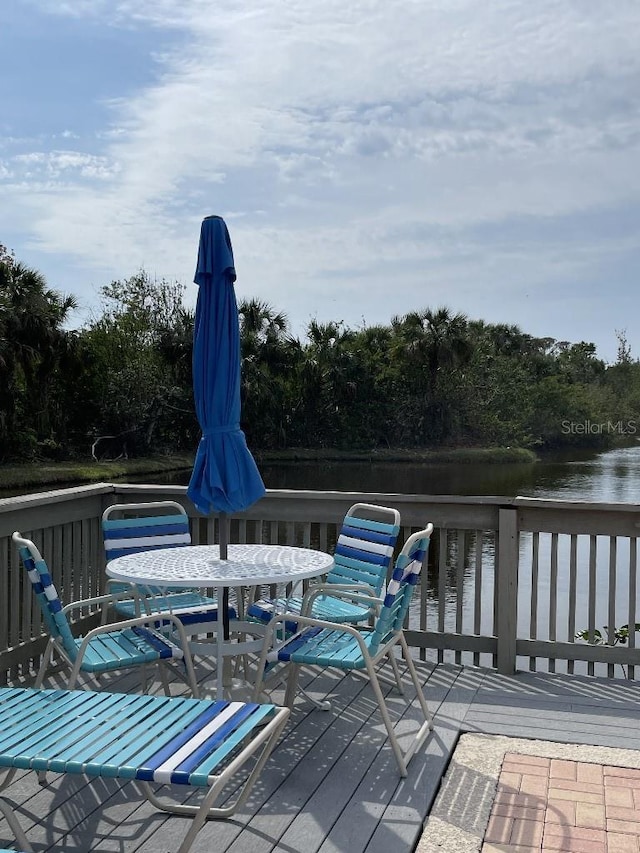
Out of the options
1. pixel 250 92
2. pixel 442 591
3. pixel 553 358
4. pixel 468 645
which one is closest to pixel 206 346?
pixel 468 645

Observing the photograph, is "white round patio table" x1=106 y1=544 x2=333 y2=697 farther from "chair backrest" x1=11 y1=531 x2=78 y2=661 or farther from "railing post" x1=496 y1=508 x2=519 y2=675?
"railing post" x1=496 y1=508 x2=519 y2=675

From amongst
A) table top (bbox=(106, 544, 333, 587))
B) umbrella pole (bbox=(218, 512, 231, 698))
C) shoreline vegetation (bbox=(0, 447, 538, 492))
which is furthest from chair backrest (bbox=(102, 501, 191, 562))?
shoreline vegetation (bbox=(0, 447, 538, 492))

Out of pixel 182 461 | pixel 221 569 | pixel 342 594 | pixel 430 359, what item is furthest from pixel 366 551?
pixel 430 359

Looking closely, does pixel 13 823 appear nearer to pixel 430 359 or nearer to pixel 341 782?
pixel 341 782

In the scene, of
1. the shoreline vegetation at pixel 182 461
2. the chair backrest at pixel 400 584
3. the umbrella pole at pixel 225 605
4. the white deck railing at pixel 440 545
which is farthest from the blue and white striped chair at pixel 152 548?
the shoreline vegetation at pixel 182 461

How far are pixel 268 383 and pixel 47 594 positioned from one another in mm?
28645

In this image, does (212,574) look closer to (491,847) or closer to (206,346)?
(206,346)

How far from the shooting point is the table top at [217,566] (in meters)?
3.19

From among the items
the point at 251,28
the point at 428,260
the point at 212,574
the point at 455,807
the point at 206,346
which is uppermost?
the point at 428,260

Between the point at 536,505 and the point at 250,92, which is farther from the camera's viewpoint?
the point at 250,92

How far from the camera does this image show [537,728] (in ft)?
11.8

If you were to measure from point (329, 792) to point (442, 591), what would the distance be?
256 cm

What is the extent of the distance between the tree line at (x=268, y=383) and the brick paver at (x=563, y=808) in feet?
73.3

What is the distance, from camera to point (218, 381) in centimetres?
369
